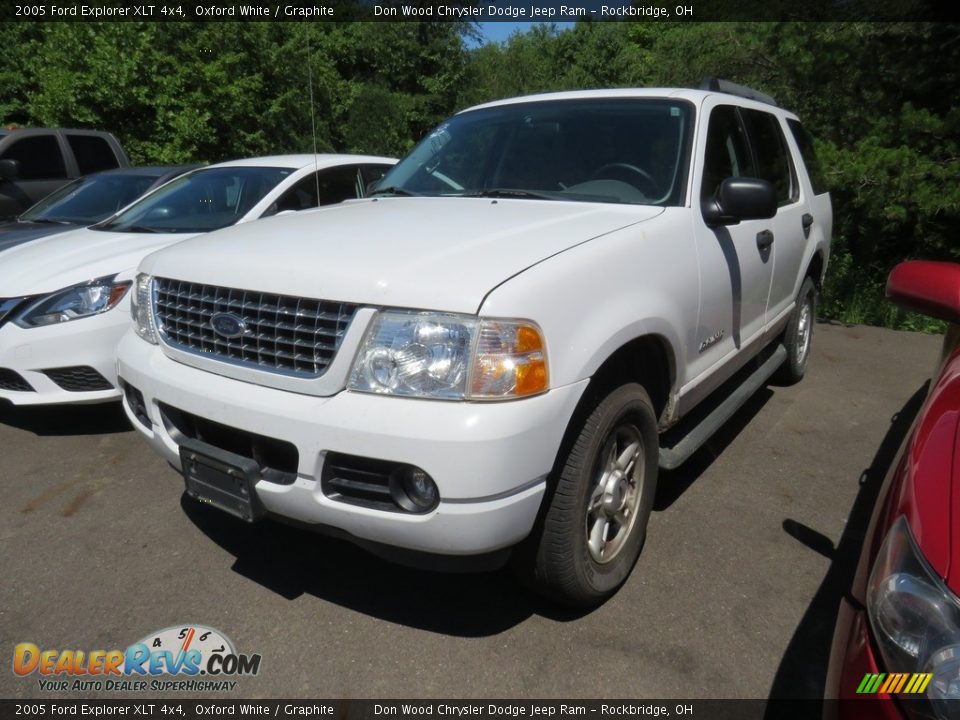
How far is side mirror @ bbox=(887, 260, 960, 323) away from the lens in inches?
93.2

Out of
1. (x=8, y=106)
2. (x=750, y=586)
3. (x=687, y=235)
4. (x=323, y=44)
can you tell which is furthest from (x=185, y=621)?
(x=323, y=44)

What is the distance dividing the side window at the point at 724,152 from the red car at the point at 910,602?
69.6 inches

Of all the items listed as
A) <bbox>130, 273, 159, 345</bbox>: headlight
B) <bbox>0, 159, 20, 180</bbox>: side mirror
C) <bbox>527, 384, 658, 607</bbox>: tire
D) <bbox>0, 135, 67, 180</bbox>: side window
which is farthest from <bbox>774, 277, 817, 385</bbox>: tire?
<bbox>0, 135, 67, 180</bbox>: side window

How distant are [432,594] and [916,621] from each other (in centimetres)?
180

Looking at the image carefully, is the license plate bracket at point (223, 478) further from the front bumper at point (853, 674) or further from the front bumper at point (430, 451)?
the front bumper at point (853, 674)

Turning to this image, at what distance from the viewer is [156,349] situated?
2744 millimetres

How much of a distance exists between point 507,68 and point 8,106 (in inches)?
1027

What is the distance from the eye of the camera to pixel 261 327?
235 cm

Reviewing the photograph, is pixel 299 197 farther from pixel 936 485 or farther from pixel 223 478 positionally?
pixel 936 485

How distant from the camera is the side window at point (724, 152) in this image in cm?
325

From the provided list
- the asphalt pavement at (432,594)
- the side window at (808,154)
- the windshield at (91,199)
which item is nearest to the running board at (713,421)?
the asphalt pavement at (432,594)

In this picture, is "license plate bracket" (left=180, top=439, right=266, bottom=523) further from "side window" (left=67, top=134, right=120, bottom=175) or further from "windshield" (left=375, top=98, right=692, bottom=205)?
"side window" (left=67, top=134, right=120, bottom=175)

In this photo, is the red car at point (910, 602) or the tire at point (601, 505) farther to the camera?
the tire at point (601, 505)

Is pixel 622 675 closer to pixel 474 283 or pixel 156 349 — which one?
pixel 474 283
